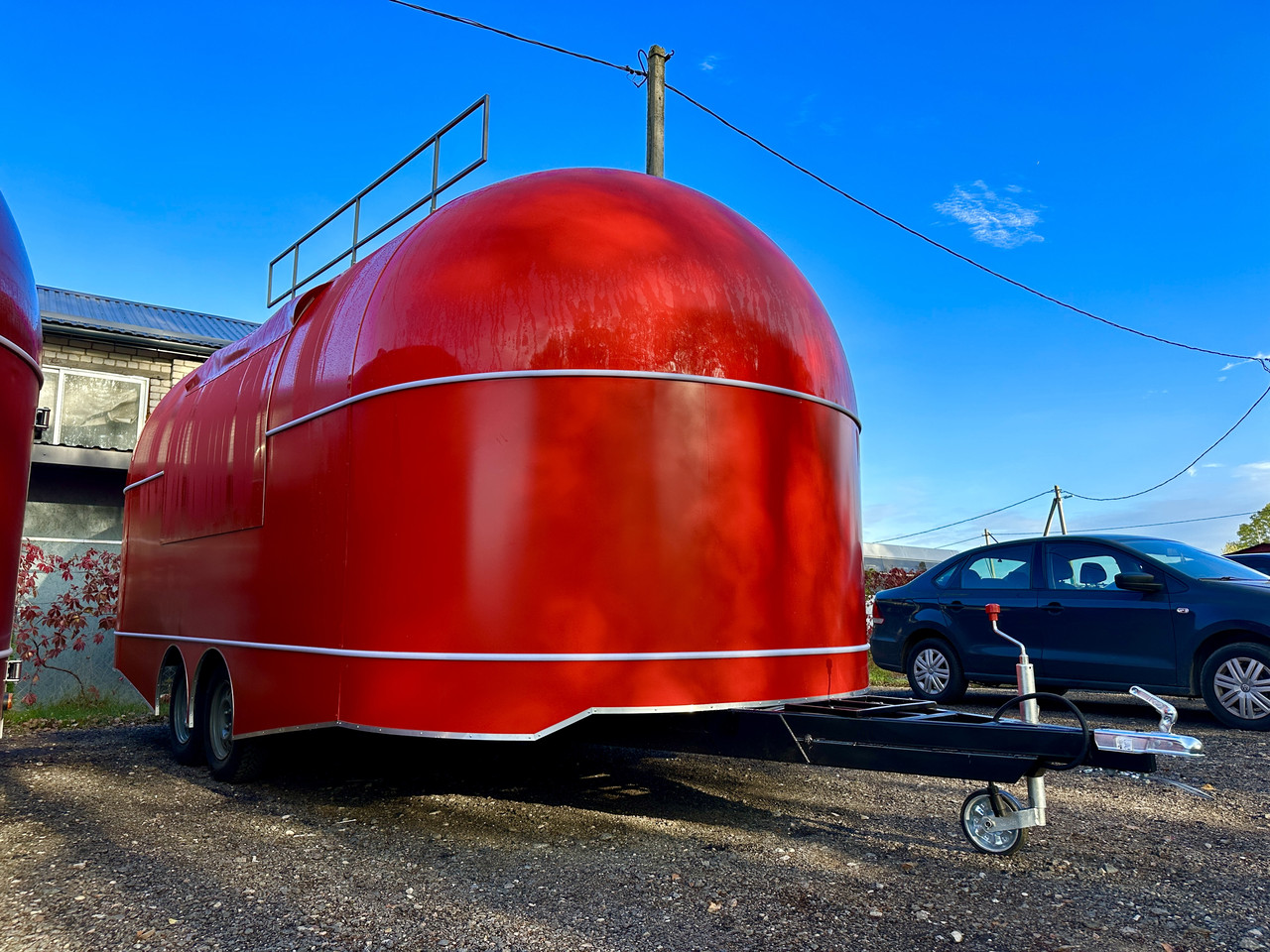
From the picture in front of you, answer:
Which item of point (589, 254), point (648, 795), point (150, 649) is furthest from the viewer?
point (150, 649)

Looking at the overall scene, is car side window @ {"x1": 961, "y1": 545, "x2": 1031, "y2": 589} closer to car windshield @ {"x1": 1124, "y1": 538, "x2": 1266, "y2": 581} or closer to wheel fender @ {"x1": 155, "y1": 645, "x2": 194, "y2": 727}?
car windshield @ {"x1": 1124, "y1": 538, "x2": 1266, "y2": 581}

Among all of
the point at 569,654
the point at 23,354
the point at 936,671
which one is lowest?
the point at 936,671

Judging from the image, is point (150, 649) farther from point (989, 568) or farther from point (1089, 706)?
point (1089, 706)

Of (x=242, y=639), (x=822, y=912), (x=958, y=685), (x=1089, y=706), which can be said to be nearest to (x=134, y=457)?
A: (x=242, y=639)

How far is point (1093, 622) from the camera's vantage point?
8734 mm

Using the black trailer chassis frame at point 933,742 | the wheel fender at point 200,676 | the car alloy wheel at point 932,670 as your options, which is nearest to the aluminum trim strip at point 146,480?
the wheel fender at point 200,676

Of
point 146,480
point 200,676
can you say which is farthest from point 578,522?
point 146,480

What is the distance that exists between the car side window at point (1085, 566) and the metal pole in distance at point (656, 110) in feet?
18.1

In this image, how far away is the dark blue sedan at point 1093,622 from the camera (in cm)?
790

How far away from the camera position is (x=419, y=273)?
5.09 metres

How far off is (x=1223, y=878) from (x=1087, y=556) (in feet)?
17.3

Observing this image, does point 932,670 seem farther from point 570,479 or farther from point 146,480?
point 146,480

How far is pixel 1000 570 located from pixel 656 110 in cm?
598

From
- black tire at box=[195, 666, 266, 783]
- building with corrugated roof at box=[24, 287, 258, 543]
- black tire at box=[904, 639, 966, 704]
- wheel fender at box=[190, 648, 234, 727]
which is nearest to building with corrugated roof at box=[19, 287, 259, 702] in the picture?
building with corrugated roof at box=[24, 287, 258, 543]
